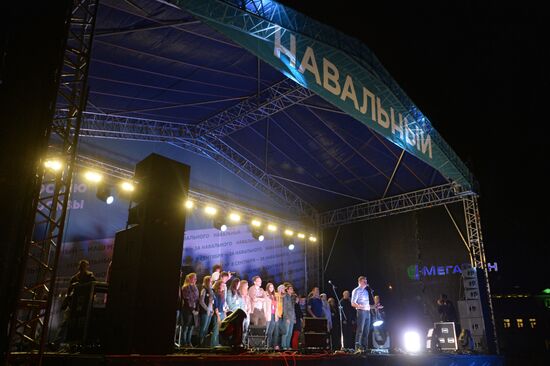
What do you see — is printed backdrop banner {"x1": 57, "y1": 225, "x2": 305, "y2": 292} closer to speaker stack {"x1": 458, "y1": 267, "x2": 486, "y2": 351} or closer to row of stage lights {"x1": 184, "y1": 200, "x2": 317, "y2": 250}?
row of stage lights {"x1": 184, "y1": 200, "x2": 317, "y2": 250}

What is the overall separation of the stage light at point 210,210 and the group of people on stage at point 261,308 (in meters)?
3.35

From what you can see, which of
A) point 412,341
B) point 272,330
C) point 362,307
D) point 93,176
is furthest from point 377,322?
point 93,176

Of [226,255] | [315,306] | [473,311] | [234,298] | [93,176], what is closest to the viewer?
[234,298]

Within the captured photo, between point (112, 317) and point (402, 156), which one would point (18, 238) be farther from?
point (402, 156)

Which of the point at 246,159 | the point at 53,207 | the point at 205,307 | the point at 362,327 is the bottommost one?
the point at 362,327

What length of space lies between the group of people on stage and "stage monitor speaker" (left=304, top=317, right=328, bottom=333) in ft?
4.88

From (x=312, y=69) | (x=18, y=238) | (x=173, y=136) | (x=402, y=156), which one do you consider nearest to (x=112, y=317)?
(x=18, y=238)

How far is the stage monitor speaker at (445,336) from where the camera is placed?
11594 mm

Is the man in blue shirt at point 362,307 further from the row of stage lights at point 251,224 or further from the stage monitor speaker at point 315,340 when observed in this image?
the row of stage lights at point 251,224

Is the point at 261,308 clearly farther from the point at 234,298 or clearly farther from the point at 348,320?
the point at 348,320

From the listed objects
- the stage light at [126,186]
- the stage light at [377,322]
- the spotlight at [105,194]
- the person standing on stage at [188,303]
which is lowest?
the stage light at [377,322]

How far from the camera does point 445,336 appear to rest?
11766 millimetres

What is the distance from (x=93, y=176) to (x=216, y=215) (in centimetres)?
428

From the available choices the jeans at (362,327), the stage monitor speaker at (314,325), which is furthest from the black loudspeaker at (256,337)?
the stage monitor speaker at (314,325)
